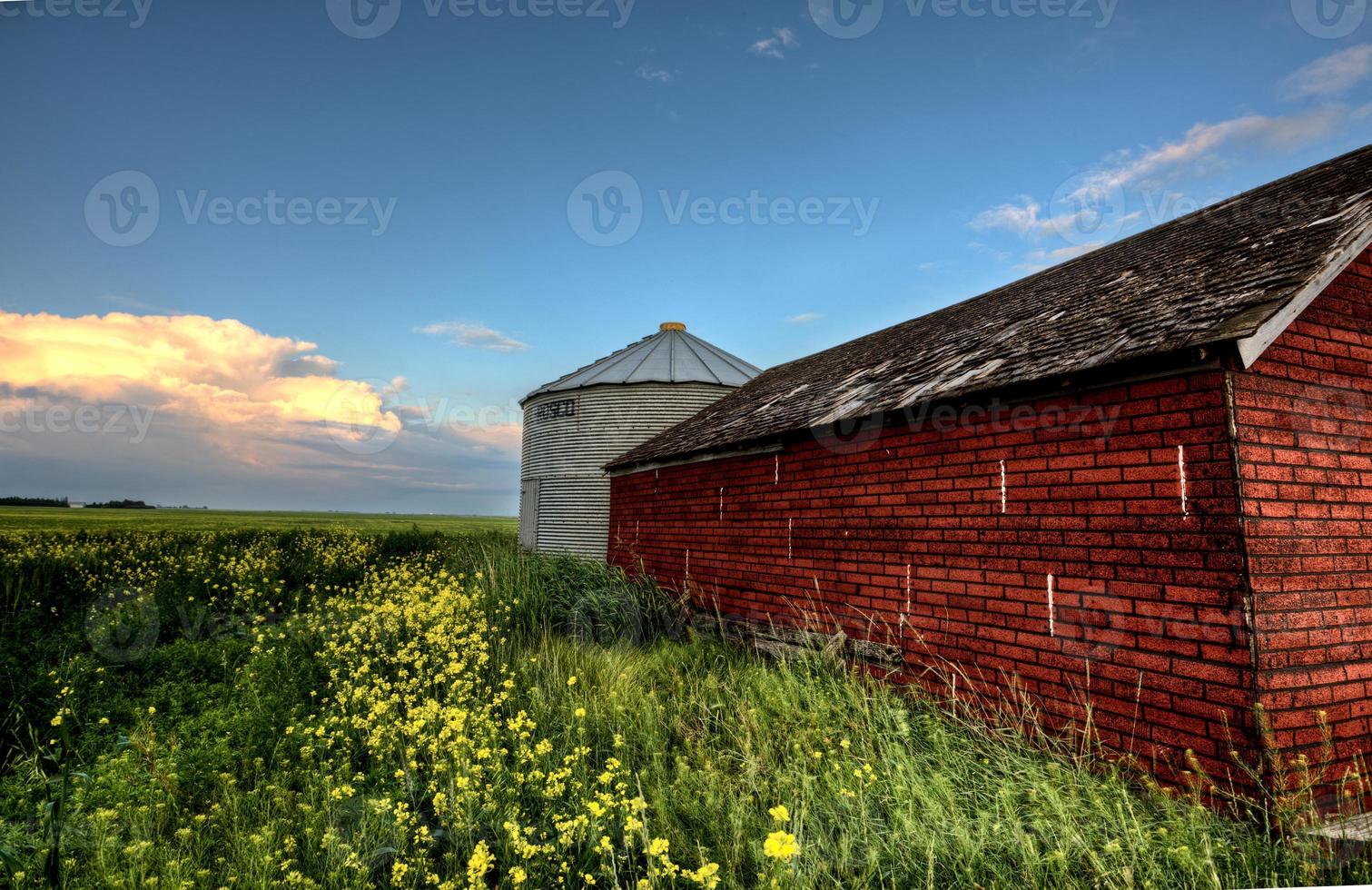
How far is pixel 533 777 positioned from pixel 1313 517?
16.5 feet

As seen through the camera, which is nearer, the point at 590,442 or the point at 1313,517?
the point at 1313,517

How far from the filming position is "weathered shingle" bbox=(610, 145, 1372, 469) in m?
4.21

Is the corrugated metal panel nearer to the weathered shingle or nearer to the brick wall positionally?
the weathered shingle

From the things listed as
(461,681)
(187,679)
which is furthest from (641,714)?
(187,679)

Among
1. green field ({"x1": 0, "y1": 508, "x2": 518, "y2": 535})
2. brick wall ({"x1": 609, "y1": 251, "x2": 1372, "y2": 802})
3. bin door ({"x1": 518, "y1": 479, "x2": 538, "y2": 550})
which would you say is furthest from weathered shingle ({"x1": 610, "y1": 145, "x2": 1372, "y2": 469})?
green field ({"x1": 0, "y1": 508, "x2": 518, "y2": 535})

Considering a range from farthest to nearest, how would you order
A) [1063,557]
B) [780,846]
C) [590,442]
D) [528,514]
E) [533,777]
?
[528,514] < [590,442] < [1063,557] < [533,777] < [780,846]

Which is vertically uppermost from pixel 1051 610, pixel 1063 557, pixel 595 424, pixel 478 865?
pixel 595 424

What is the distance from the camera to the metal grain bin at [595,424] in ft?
56.5

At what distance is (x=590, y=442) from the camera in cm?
1764

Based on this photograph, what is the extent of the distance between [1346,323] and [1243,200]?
9.68 feet

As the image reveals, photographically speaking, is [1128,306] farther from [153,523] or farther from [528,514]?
[153,523]

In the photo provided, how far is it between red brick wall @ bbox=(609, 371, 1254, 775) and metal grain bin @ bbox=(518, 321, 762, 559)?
10.0 m

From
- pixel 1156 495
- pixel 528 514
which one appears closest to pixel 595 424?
pixel 528 514

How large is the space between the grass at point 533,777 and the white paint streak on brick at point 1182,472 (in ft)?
5.48
